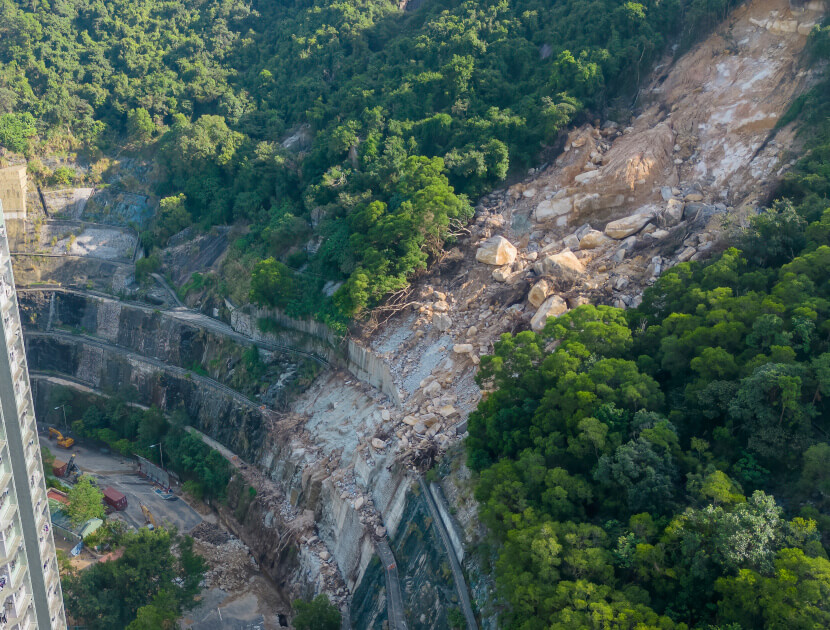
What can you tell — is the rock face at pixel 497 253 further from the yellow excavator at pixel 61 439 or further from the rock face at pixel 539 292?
the yellow excavator at pixel 61 439

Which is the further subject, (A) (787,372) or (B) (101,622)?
(B) (101,622)

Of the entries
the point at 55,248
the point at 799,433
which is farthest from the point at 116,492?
the point at 799,433

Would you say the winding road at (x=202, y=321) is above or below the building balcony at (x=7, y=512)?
below

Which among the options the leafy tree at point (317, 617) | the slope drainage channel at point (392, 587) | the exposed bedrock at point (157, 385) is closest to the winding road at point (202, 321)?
the exposed bedrock at point (157, 385)

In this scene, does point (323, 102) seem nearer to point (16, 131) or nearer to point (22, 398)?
point (16, 131)

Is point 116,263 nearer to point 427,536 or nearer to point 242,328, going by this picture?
point 242,328

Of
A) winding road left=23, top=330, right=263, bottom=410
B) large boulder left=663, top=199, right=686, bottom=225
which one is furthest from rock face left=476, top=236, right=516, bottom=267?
Answer: winding road left=23, top=330, right=263, bottom=410

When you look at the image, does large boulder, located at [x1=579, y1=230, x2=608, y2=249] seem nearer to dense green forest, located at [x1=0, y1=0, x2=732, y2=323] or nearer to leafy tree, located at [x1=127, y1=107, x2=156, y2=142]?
dense green forest, located at [x1=0, y1=0, x2=732, y2=323]
